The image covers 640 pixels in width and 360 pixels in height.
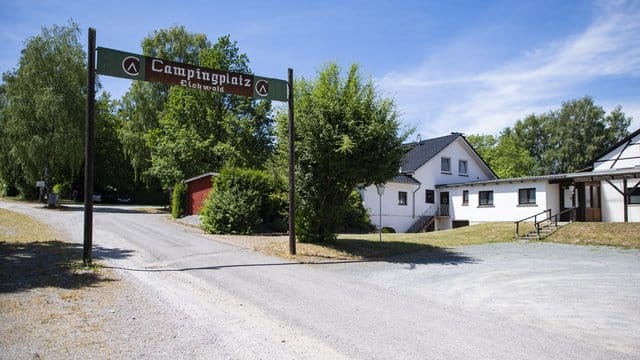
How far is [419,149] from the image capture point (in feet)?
133

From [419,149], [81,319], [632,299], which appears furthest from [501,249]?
[419,149]

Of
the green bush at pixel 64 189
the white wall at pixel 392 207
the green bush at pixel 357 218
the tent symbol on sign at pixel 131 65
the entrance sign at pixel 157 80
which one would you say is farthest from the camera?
the green bush at pixel 64 189

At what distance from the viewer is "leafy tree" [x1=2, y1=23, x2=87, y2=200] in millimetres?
32406

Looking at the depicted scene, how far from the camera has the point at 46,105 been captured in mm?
32000

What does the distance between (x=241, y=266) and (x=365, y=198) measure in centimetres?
1958

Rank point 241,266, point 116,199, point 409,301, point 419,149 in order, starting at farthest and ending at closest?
point 116,199
point 419,149
point 241,266
point 409,301

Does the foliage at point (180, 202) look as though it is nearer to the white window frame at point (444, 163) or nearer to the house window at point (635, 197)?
the white window frame at point (444, 163)

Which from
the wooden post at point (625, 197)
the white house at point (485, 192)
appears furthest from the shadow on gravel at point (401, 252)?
the wooden post at point (625, 197)

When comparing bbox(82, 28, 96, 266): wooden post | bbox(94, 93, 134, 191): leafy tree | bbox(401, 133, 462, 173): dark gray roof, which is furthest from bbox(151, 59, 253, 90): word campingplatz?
bbox(94, 93, 134, 191): leafy tree

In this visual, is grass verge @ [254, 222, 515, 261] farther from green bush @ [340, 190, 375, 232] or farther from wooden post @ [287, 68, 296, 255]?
green bush @ [340, 190, 375, 232]

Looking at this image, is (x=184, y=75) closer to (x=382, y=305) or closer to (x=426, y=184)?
(x=382, y=305)

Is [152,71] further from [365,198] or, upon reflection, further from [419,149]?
[419,149]

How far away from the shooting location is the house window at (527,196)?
3041 cm

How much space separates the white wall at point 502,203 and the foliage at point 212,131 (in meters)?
16.5
